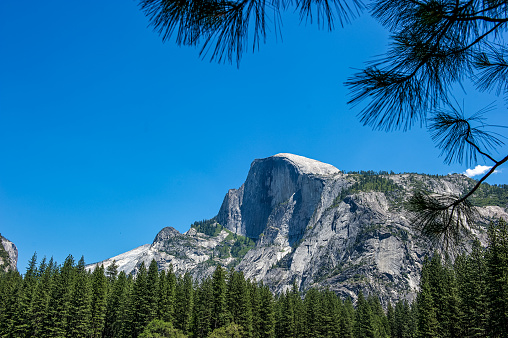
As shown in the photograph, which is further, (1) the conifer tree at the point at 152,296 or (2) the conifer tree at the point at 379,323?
(2) the conifer tree at the point at 379,323

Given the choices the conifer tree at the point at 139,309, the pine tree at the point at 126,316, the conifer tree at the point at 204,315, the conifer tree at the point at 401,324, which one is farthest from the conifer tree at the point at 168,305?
the conifer tree at the point at 401,324

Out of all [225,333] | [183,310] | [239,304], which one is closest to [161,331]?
[225,333]

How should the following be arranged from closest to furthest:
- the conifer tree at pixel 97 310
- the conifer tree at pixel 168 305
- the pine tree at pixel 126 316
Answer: the pine tree at pixel 126 316, the conifer tree at pixel 168 305, the conifer tree at pixel 97 310

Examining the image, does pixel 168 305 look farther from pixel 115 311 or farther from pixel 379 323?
pixel 379 323

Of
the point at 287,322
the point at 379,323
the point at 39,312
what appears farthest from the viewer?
the point at 379,323

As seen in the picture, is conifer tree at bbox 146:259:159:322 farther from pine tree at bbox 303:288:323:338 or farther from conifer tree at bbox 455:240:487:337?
conifer tree at bbox 455:240:487:337

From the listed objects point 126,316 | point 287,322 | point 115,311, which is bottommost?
point 287,322

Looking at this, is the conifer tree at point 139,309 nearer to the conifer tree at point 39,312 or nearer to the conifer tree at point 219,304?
the conifer tree at point 219,304

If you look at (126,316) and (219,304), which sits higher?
(219,304)

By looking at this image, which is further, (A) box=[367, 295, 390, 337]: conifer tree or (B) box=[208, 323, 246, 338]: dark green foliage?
(A) box=[367, 295, 390, 337]: conifer tree

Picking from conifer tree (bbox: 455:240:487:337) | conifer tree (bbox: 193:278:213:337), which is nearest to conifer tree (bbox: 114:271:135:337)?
conifer tree (bbox: 193:278:213:337)

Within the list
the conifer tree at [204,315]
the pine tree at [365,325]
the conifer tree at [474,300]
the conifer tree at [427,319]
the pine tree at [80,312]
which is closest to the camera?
the conifer tree at [474,300]

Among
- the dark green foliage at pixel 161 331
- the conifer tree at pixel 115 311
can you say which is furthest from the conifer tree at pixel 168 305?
the dark green foliage at pixel 161 331

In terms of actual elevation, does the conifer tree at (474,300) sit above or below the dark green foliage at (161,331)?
above
